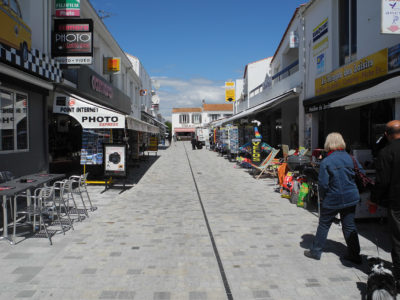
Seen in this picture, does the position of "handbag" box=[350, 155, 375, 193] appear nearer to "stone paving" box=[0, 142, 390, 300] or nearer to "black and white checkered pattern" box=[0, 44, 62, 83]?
"stone paving" box=[0, 142, 390, 300]

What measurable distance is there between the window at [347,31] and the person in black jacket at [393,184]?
7.02 meters

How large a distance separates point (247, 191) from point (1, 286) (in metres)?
6.93

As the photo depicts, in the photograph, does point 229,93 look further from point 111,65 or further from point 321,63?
point 321,63

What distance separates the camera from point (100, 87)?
14.8 metres

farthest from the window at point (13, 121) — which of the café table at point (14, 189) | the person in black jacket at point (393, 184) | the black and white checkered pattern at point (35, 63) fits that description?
the person in black jacket at point (393, 184)

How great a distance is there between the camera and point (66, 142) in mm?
16344

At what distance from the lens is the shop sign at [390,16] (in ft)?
19.1

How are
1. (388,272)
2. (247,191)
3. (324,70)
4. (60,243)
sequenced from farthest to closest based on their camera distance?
(324,70)
(247,191)
(60,243)
(388,272)

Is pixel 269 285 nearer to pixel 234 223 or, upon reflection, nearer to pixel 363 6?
pixel 234 223

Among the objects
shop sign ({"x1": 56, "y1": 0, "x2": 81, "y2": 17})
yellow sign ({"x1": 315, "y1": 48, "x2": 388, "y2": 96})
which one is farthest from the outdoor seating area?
yellow sign ({"x1": 315, "y1": 48, "x2": 388, "y2": 96})

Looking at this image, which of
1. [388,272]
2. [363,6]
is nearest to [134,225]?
[388,272]

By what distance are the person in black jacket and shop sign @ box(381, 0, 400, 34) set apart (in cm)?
329

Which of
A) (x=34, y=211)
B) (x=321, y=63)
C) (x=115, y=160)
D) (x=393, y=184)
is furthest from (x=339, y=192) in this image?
(x=321, y=63)

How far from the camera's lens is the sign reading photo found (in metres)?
9.56
